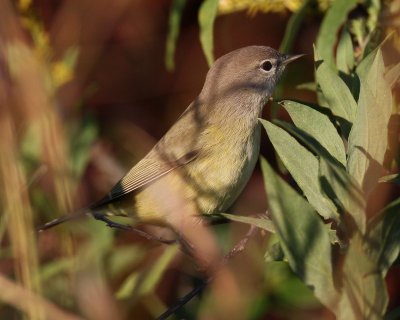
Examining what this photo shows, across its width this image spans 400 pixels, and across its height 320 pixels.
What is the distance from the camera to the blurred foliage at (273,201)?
4.20 feet

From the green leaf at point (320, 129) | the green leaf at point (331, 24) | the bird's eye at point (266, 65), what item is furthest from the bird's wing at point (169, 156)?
the green leaf at point (320, 129)

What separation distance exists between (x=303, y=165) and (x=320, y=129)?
0.14m

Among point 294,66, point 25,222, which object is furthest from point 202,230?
point 294,66

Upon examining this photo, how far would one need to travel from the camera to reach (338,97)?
182 cm

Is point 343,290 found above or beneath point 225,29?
beneath

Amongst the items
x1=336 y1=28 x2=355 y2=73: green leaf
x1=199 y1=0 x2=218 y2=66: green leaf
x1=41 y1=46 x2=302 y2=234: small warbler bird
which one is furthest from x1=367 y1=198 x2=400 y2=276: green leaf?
x1=41 y1=46 x2=302 y2=234: small warbler bird

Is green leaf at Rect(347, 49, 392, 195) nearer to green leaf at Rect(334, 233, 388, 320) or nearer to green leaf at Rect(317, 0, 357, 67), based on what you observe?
green leaf at Rect(334, 233, 388, 320)

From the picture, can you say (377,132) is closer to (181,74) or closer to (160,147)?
(160,147)

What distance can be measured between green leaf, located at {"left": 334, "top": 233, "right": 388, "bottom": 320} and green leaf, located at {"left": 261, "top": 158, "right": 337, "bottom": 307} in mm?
36

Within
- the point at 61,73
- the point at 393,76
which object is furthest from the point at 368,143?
the point at 61,73

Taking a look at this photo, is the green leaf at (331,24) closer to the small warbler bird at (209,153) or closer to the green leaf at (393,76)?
the green leaf at (393,76)

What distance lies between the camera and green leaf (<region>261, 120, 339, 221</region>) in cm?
151

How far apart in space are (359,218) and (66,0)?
258cm

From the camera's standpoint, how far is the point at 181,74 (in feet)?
12.5
